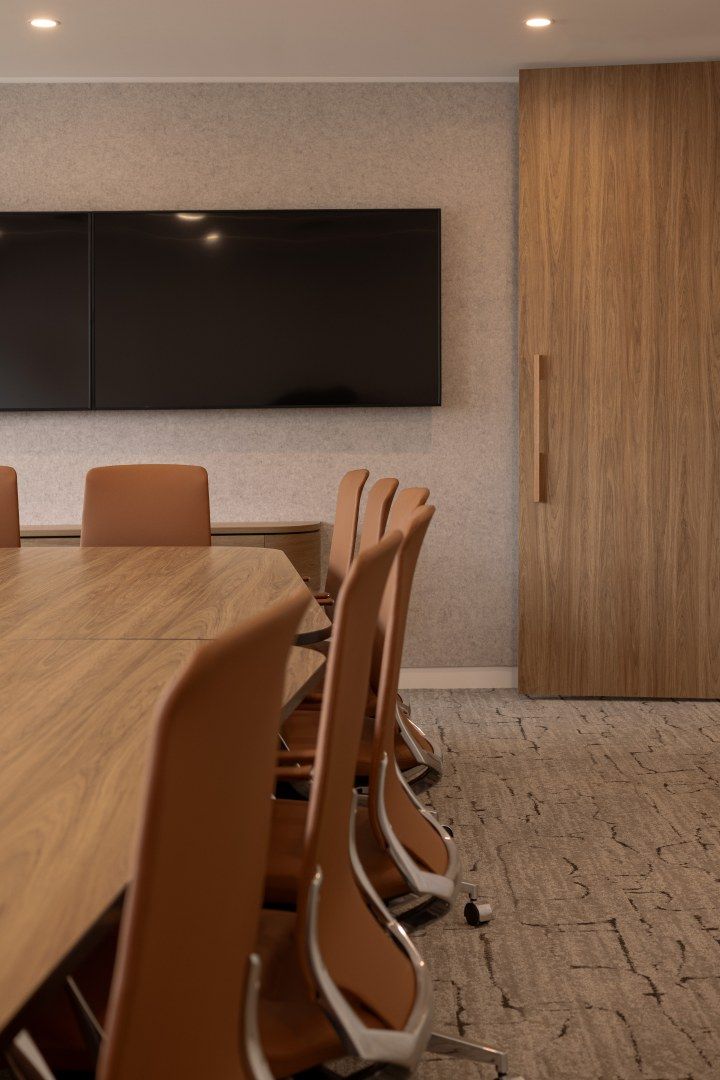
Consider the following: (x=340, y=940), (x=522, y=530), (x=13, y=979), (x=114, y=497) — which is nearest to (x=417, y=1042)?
(x=340, y=940)

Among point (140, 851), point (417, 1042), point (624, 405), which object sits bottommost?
point (417, 1042)

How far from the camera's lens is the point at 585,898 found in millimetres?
3008

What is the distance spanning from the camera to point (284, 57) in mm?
5156

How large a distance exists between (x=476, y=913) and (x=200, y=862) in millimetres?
2202

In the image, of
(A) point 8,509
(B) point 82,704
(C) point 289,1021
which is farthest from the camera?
(A) point 8,509

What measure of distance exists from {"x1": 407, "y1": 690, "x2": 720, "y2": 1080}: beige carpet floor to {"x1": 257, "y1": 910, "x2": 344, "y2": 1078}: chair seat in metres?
0.96

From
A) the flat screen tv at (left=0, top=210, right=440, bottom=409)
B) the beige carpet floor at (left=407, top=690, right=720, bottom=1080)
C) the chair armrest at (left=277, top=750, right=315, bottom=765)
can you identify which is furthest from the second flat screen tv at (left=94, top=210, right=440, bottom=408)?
the chair armrest at (left=277, top=750, right=315, bottom=765)

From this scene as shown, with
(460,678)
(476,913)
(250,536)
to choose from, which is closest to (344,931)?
(476,913)

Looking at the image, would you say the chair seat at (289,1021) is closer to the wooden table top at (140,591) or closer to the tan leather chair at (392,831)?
the tan leather chair at (392,831)

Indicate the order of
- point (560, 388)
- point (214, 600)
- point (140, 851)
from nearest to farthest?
point (140, 851) < point (214, 600) < point (560, 388)

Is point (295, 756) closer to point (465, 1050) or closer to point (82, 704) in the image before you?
point (82, 704)

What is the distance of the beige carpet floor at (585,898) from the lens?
2.29 meters

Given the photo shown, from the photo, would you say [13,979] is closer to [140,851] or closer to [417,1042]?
[140,851]

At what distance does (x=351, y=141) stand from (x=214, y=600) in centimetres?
344
